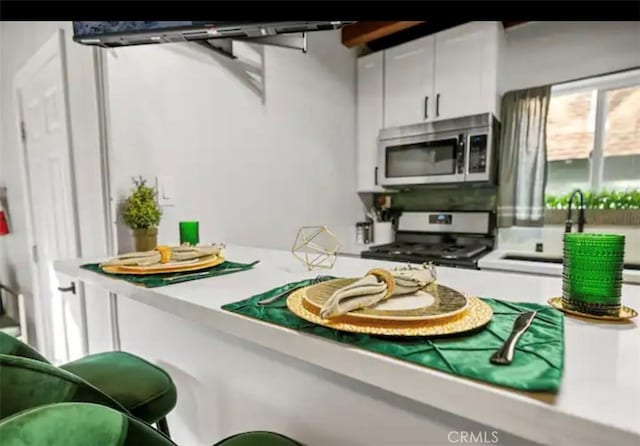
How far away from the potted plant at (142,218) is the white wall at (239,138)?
11 cm

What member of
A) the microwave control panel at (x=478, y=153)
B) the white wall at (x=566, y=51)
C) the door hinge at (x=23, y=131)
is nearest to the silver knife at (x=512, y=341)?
the microwave control panel at (x=478, y=153)

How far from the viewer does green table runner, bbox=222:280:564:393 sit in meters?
0.38

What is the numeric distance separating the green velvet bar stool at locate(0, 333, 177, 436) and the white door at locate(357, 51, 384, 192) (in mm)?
2170

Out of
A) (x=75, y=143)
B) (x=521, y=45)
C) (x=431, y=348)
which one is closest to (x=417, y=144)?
(x=521, y=45)

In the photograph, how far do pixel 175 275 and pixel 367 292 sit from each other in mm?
633

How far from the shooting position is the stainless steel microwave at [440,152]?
2.23m

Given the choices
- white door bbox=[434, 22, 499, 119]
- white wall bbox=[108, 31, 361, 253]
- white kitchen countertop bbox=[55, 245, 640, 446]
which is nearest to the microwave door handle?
white door bbox=[434, 22, 499, 119]

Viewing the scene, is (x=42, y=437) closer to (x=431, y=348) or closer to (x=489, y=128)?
(x=431, y=348)

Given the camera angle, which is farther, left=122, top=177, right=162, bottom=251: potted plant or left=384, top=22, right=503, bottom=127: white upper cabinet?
left=384, top=22, right=503, bottom=127: white upper cabinet

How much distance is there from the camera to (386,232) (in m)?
2.91

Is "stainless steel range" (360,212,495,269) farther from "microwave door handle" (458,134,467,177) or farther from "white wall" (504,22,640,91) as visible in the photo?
"white wall" (504,22,640,91)

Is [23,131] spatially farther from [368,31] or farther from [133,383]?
[368,31]

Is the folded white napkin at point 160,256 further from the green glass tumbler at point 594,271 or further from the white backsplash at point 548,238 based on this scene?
the white backsplash at point 548,238

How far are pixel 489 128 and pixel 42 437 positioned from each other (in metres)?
2.43
